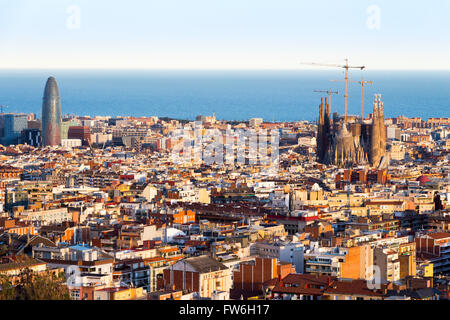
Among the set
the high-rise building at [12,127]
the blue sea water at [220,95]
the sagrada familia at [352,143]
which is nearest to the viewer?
the sagrada familia at [352,143]

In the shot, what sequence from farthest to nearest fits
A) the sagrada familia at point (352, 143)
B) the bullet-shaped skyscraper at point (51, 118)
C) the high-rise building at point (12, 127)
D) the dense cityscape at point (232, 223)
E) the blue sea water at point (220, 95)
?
the blue sea water at point (220, 95)
the high-rise building at point (12, 127)
the bullet-shaped skyscraper at point (51, 118)
the sagrada familia at point (352, 143)
the dense cityscape at point (232, 223)

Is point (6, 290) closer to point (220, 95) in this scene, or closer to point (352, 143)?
point (352, 143)

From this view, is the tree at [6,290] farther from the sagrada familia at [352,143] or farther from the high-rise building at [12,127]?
the high-rise building at [12,127]

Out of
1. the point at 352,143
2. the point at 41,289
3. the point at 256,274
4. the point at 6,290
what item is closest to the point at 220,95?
the point at 352,143

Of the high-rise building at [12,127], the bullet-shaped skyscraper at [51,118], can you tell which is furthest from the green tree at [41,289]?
the high-rise building at [12,127]

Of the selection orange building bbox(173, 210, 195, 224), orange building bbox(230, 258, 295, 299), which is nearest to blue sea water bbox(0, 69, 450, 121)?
orange building bbox(173, 210, 195, 224)
